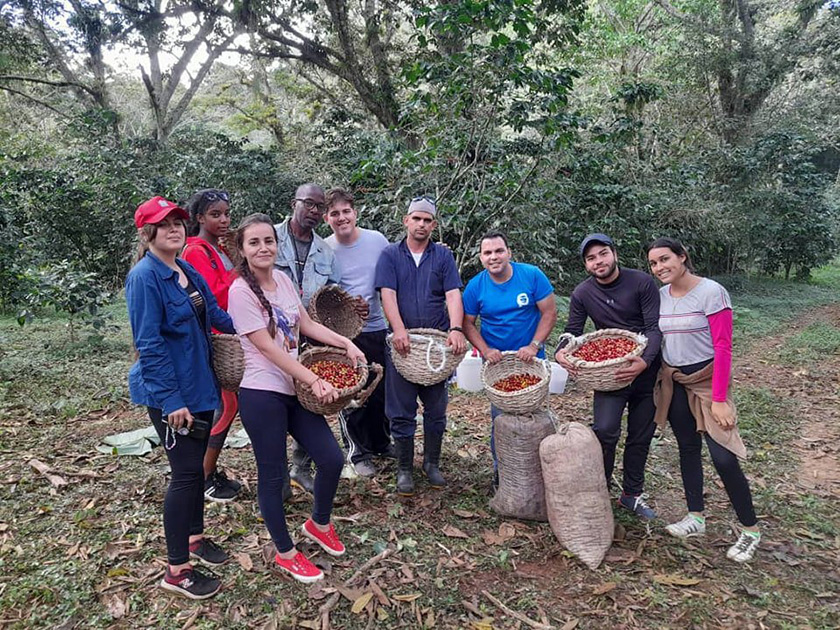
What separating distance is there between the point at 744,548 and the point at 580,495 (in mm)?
986

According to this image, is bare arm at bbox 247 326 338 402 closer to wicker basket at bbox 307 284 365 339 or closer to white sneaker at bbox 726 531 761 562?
wicker basket at bbox 307 284 365 339

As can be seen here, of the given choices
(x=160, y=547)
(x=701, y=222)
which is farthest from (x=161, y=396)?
(x=701, y=222)

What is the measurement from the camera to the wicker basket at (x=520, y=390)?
3417mm

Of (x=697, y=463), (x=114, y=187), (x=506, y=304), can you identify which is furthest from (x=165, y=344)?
(x=114, y=187)

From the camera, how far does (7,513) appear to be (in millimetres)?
3529

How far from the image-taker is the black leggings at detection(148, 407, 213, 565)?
8.63ft

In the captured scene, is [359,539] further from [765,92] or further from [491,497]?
[765,92]

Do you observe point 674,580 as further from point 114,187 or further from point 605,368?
point 114,187

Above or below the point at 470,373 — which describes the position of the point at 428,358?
above

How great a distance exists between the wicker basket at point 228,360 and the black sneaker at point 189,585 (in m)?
0.93

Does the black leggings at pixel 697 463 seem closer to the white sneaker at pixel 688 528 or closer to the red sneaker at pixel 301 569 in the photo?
the white sneaker at pixel 688 528

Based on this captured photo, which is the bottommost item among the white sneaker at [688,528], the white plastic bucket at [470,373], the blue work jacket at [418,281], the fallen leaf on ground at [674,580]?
the fallen leaf on ground at [674,580]

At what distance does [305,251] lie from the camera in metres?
3.86

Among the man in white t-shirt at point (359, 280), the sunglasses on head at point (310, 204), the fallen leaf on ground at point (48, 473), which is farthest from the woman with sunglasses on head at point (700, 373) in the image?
the fallen leaf on ground at point (48, 473)
